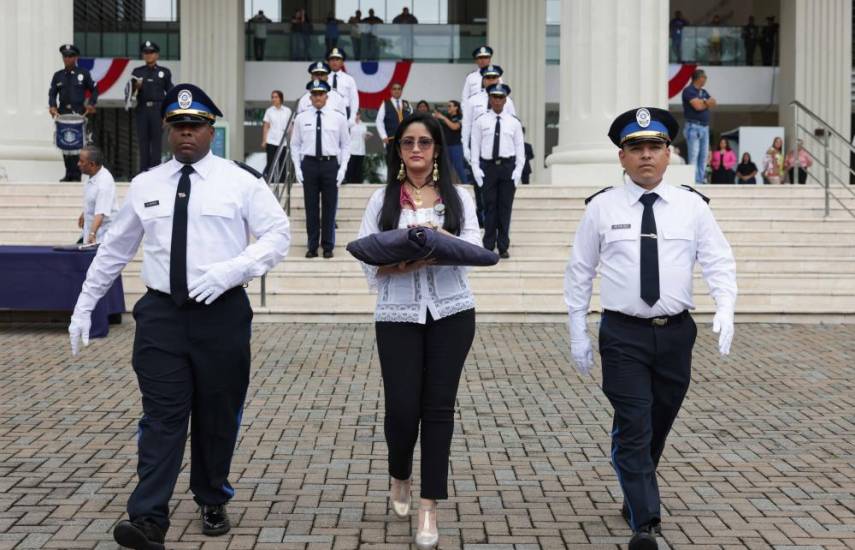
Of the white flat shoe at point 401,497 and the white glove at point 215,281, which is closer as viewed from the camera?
the white glove at point 215,281

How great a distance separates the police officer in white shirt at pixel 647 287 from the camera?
15.3ft

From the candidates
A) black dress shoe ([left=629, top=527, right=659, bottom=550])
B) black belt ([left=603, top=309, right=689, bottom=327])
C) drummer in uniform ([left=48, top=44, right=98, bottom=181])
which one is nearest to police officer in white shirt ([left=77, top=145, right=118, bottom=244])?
drummer in uniform ([left=48, top=44, right=98, bottom=181])

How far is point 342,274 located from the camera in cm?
1299

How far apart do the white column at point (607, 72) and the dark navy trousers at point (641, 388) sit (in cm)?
1248

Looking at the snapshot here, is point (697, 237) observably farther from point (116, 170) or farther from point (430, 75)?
point (116, 170)

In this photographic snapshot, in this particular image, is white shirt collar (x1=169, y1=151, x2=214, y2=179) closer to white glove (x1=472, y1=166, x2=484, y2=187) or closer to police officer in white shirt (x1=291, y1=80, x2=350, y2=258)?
police officer in white shirt (x1=291, y1=80, x2=350, y2=258)

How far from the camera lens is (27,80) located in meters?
19.2

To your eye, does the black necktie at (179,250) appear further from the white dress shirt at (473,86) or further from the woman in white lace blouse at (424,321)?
the white dress shirt at (473,86)

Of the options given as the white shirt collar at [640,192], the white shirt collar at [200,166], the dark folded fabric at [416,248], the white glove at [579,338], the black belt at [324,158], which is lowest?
the white glove at [579,338]

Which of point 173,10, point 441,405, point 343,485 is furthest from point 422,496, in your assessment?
point 173,10

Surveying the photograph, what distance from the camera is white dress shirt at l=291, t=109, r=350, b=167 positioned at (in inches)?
529

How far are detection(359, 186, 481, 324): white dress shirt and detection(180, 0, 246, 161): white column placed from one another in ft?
77.7

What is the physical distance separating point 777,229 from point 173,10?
2033 centimetres

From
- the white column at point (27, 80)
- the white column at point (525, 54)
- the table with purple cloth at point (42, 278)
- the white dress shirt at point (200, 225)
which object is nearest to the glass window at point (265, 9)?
the white column at point (525, 54)
